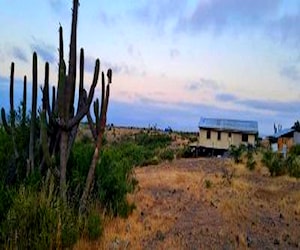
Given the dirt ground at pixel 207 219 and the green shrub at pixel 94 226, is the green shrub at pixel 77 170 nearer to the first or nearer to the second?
the green shrub at pixel 94 226

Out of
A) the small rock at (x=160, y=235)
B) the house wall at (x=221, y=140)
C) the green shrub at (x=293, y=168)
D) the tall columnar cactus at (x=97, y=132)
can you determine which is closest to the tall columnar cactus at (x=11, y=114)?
the tall columnar cactus at (x=97, y=132)

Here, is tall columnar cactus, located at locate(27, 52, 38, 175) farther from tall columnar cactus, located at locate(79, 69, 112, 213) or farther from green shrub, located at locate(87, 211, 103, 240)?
green shrub, located at locate(87, 211, 103, 240)

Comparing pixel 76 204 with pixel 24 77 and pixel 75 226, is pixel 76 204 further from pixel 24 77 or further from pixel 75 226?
pixel 24 77

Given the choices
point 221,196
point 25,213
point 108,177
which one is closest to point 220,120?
point 221,196

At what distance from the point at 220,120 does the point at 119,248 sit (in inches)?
1603

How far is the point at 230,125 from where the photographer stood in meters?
46.5

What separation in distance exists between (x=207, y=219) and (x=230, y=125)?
121 ft

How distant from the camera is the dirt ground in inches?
324

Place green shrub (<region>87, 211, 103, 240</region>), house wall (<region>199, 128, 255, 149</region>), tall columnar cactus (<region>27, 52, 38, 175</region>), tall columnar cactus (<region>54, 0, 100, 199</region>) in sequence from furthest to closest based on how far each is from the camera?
house wall (<region>199, 128, 255, 149</region>) < tall columnar cactus (<region>27, 52, 38, 175</region>) < tall columnar cactus (<region>54, 0, 100, 199</region>) < green shrub (<region>87, 211, 103, 240</region>)

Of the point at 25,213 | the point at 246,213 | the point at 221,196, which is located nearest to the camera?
the point at 25,213

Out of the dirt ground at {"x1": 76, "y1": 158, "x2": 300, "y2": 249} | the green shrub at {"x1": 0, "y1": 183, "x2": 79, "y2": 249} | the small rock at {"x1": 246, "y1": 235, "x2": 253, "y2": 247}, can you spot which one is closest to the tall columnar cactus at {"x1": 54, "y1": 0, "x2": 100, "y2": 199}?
the green shrub at {"x1": 0, "y1": 183, "x2": 79, "y2": 249}

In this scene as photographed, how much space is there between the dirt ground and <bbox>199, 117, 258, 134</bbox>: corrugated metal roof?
2891cm

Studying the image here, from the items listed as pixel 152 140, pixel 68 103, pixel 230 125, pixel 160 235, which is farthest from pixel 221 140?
pixel 68 103

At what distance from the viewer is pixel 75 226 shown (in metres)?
7.57
